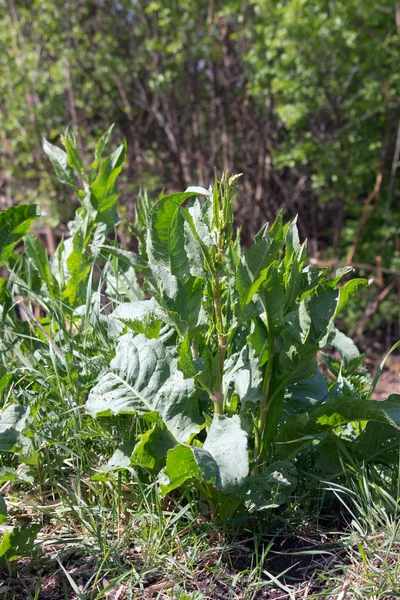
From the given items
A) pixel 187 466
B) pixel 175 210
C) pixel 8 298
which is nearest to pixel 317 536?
pixel 187 466

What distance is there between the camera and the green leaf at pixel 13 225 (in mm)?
1854

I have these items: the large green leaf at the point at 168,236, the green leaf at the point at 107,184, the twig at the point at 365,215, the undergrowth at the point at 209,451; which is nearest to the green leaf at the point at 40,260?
the green leaf at the point at 107,184

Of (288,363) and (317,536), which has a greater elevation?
(288,363)

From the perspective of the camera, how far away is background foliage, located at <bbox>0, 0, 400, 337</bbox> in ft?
21.6

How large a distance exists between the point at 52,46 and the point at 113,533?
279 inches

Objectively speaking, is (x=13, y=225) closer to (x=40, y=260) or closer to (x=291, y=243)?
(x=40, y=260)

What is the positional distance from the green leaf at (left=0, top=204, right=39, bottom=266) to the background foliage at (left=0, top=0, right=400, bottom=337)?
501 cm

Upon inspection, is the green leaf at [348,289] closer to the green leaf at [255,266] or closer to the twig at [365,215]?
the green leaf at [255,266]

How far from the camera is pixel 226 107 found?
7312 mm

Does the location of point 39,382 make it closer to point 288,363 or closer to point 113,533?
point 113,533

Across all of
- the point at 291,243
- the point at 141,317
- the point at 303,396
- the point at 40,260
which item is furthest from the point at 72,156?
the point at 303,396

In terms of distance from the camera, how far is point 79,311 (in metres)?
2.09

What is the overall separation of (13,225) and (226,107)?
5.89 metres

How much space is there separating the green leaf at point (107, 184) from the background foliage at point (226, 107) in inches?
180
